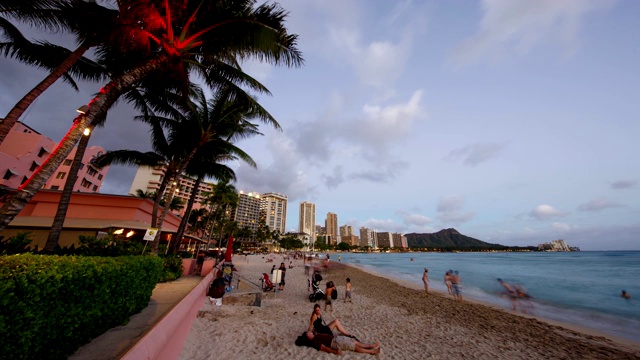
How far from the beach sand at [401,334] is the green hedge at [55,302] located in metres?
1.89

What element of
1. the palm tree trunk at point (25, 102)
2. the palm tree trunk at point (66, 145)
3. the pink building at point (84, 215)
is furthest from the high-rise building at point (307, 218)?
the palm tree trunk at point (66, 145)

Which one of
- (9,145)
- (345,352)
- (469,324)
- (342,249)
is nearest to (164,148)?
(345,352)

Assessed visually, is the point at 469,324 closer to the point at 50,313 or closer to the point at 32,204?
the point at 50,313

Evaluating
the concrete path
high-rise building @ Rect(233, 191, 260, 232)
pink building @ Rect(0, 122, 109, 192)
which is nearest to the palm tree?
the concrete path

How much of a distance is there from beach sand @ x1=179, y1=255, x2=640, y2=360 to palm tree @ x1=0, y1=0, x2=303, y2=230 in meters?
5.31

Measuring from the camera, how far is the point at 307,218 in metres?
190

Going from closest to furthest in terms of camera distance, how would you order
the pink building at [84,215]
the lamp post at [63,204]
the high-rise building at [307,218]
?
1. the lamp post at [63,204]
2. the pink building at [84,215]
3. the high-rise building at [307,218]

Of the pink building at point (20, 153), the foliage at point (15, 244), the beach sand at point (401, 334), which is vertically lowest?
the beach sand at point (401, 334)

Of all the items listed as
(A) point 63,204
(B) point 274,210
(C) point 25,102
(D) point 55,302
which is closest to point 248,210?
(B) point 274,210

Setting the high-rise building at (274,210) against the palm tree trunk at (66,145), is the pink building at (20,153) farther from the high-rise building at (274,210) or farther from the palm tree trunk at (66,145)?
the high-rise building at (274,210)

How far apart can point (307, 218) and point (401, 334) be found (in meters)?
184

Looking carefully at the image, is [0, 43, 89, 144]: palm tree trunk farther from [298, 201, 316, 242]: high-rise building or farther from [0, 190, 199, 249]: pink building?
[298, 201, 316, 242]: high-rise building

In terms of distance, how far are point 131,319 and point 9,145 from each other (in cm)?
3434

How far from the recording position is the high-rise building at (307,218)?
185 meters
